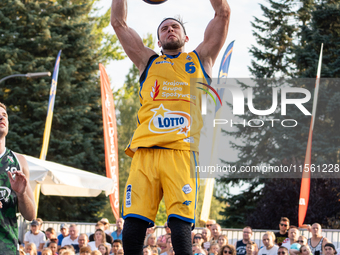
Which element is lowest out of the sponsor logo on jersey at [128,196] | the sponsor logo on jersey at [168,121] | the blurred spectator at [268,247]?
the blurred spectator at [268,247]

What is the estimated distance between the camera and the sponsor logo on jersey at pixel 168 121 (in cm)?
379

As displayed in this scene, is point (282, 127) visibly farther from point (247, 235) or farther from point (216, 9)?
point (216, 9)

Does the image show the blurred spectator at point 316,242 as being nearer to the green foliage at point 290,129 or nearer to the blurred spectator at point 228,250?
the blurred spectator at point 228,250

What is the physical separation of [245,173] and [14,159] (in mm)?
23338

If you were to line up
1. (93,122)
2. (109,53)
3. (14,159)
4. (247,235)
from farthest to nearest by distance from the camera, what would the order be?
1. (109,53)
2. (93,122)
3. (247,235)
4. (14,159)

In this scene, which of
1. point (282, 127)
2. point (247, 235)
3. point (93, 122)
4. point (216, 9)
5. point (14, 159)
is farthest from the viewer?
point (93, 122)

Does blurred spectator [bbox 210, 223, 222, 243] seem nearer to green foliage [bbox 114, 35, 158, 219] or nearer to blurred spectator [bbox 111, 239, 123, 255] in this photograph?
blurred spectator [bbox 111, 239, 123, 255]

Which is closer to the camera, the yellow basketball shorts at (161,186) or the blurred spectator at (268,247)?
the yellow basketball shorts at (161,186)

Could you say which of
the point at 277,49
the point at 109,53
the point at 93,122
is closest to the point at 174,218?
the point at 93,122

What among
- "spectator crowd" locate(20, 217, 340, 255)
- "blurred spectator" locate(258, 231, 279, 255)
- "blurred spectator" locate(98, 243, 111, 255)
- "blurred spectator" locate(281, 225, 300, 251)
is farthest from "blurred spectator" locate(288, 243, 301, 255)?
"blurred spectator" locate(98, 243, 111, 255)

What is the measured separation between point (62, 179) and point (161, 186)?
6940 millimetres

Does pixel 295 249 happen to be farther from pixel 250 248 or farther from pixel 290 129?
pixel 290 129

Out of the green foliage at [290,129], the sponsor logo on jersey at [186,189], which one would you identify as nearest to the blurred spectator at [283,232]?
the sponsor logo on jersey at [186,189]

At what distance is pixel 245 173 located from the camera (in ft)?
85.3
